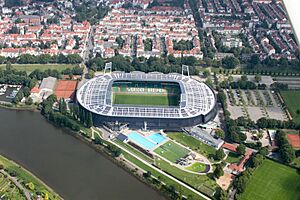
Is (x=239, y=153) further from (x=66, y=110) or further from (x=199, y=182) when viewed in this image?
(x=66, y=110)

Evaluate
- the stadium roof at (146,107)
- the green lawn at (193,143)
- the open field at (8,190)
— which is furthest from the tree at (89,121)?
the open field at (8,190)

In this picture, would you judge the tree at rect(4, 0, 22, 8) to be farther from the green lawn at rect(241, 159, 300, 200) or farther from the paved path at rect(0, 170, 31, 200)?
the green lawn at rect(241, 159, 300, 200)

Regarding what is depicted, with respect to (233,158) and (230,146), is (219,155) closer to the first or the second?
(233,158)

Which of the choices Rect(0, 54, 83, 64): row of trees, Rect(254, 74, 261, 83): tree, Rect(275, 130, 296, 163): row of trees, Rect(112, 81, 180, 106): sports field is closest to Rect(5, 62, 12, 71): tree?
Rect(0, 54, 83, 64): row of trees

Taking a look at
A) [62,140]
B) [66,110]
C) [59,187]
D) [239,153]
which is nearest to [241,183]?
[239,153]

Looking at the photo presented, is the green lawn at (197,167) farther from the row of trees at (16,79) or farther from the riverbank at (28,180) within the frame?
the row of trees at (16,79)

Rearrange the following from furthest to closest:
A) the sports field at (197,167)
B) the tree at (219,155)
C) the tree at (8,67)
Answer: the tree at (8,67), the tree at (219,155), the sports field at (197,167)
